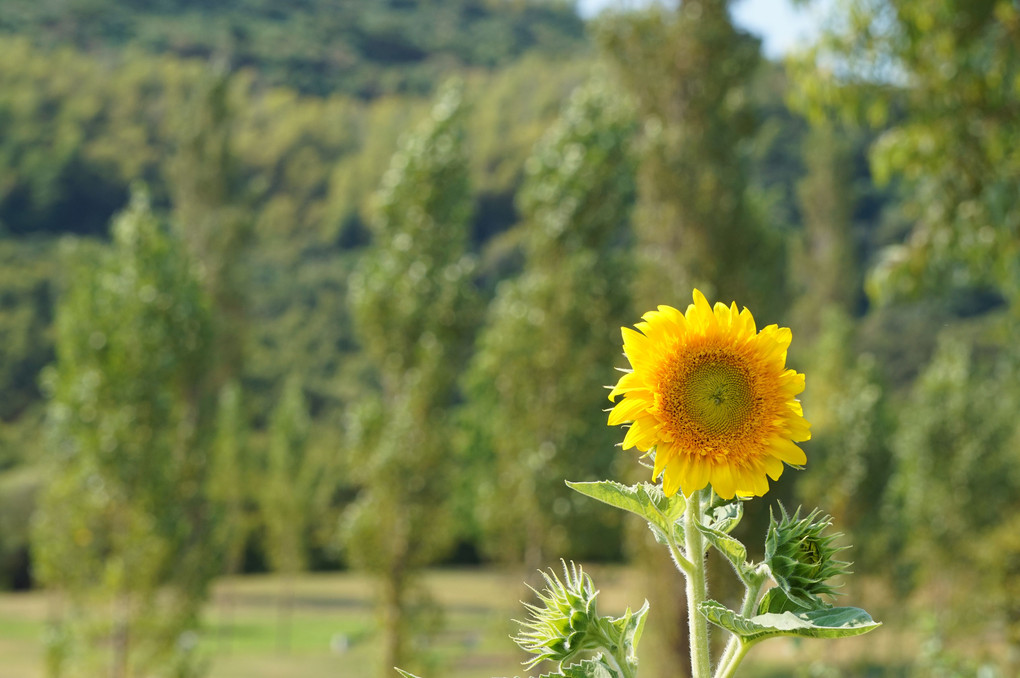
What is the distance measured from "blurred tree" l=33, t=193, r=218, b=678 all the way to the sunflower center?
11.6 m

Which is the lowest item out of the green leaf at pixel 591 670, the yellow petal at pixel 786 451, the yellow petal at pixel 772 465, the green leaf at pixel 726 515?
the green leaf at pixel 591 670

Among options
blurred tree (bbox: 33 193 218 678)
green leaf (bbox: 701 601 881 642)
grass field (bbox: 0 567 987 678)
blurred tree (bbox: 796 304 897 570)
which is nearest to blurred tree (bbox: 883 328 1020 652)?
blurred tree (bbox: 796 304 897 570)

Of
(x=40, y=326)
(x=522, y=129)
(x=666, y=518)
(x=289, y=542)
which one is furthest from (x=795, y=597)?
(x=522, y=129)

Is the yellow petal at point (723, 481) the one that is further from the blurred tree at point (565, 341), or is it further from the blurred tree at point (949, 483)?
the blurred tree at point (949, 483)

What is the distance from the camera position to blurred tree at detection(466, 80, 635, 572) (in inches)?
473

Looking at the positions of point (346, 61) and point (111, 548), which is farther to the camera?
point (346, 61)

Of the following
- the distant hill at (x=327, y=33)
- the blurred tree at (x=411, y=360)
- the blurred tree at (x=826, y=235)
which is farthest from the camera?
the distant hill at (x=327, y=33)

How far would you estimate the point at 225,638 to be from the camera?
84.3ft

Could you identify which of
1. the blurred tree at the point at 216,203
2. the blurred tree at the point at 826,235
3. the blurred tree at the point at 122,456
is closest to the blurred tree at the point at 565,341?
the blurred tree at the point at 122,456

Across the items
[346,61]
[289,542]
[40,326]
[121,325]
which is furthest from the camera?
[346,61]

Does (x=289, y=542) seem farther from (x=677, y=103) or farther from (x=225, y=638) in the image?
(x=677, y=103)

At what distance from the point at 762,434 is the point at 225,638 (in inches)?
1040

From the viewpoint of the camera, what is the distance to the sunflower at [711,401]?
1170 millimetres

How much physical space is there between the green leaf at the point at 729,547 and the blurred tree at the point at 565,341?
10620 mm
